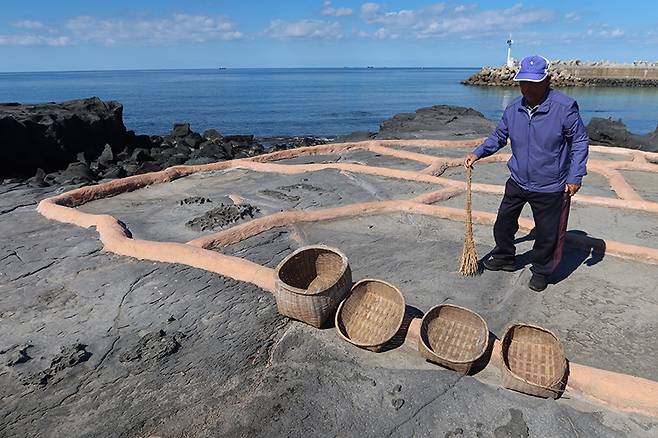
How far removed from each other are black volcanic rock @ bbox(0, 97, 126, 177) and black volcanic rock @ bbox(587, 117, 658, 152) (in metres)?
15.4

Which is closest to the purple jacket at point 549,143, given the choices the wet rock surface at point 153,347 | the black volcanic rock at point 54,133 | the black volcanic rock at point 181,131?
the wet rock surface at point 153,347

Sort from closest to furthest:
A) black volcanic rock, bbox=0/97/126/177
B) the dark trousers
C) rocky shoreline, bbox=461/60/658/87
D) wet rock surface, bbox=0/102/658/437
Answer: wet rock surface, bbox=0/102/658/437 → the dark trousers → black volcanic rock, bbox=0/97/126/177 → rocky shoreline, bbox=461/60/658/87

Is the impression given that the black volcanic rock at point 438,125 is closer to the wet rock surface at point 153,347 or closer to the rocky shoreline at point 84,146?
the rocky shoreline at point 84,146

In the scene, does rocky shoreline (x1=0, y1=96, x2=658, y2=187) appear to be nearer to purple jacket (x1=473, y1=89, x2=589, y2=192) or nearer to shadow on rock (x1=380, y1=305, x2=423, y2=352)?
shadow on rock (x1=380, y1=305, x2=423, y2=352)

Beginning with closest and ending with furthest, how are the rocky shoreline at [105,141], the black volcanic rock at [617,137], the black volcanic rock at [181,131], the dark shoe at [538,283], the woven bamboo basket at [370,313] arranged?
the woven bamboo basket at [370,313], the dark shoe at [538,283], the rocky shoreline at [105,141], the black volcanic rock at [617,137], the black volcanic rock at [181,131]

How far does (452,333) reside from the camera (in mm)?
3549

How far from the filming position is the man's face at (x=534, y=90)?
142 inches

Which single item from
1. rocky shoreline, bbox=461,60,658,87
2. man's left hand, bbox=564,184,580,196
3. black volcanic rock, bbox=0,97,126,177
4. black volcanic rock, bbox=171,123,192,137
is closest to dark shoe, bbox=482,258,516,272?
man's left hand, bbox=564,184,580,196

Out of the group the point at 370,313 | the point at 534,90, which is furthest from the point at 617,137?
the point at 370,313

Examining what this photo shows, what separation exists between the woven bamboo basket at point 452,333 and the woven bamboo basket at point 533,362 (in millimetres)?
202

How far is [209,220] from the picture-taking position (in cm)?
602

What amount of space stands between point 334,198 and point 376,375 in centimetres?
433

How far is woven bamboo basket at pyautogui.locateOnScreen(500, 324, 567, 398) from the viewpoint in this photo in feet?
9.78

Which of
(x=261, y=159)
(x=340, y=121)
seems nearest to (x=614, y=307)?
(x=261, y=159)
